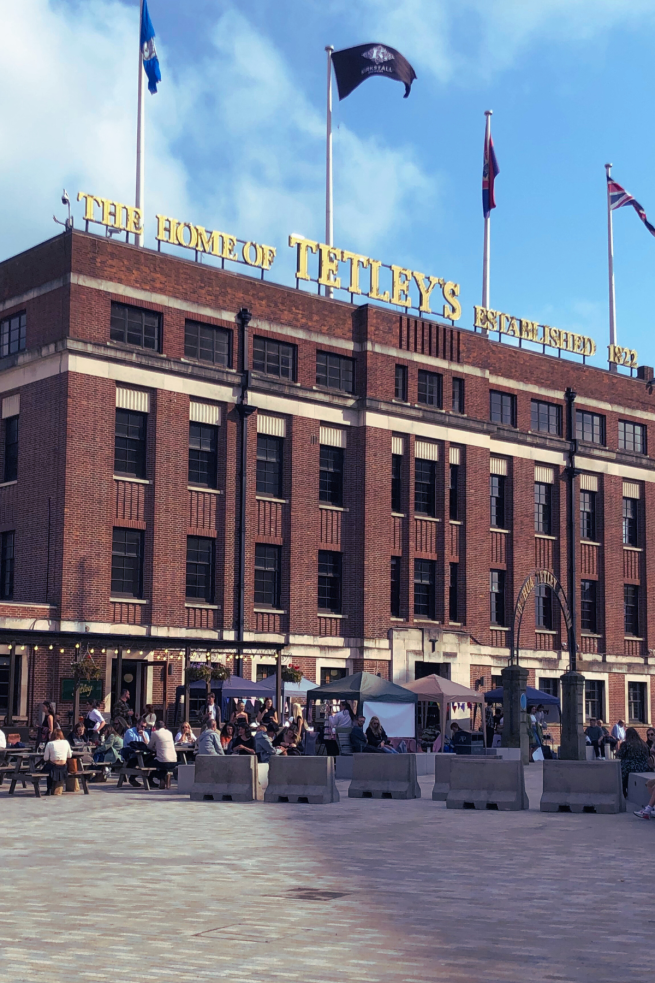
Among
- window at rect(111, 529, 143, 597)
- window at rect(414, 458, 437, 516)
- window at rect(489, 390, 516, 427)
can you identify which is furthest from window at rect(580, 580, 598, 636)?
window at rect(111, 529, 143, 597)

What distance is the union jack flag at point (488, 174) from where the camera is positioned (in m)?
54.4

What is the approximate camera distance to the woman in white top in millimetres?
25406

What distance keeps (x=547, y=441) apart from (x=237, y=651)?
61.3 feet

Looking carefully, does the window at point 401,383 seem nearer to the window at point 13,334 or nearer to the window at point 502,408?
the window at point 502,408

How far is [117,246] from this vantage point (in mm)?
41625

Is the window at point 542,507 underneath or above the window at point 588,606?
above

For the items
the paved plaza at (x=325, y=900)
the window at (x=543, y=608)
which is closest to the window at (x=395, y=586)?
the window at (x=543, y=608)

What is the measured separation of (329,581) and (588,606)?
14.2 m

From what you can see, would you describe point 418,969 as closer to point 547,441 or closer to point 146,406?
point 146,406

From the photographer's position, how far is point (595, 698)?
54625 mm

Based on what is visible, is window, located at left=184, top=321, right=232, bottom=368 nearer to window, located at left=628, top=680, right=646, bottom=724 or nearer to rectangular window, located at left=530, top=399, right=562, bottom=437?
rectangular window, located at left=530, top=399, right=562, bottom=437

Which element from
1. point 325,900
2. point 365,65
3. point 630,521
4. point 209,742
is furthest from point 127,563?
point 325,900

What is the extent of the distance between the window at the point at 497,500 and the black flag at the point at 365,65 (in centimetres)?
1579

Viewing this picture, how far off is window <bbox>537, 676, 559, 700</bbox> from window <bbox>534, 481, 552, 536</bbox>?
19.6 feet
